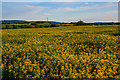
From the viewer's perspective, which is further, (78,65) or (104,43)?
(104,43)

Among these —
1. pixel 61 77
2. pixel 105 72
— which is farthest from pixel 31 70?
pixel 105 72

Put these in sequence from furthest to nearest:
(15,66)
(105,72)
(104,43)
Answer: (104,43)
(15,66)
(105,72)

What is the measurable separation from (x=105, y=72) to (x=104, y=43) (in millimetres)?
2616

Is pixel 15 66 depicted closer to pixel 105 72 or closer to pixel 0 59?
pixel 0 59

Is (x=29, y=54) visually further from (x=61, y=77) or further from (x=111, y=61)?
(x=111, y=61)

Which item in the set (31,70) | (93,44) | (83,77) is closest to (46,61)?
(31,70)

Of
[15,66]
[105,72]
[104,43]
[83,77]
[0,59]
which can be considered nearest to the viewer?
[83,77]

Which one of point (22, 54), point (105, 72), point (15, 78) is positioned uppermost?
point (22, 54)

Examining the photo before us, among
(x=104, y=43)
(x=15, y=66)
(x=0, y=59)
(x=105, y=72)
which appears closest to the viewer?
(x=105, y=72)

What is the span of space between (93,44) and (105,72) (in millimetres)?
2592

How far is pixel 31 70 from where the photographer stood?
333cm

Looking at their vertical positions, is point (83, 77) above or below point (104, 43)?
below

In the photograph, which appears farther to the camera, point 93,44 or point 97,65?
point 93,44

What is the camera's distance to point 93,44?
579 centimetres
